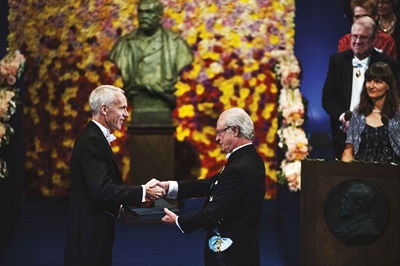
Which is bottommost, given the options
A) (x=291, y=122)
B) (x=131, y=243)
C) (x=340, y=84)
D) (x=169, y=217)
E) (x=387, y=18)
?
(x=131, y=243)

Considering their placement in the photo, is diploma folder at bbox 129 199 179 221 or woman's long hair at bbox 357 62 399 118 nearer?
diploma folder at bbox 129 199 179 221

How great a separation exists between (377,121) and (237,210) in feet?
4.75

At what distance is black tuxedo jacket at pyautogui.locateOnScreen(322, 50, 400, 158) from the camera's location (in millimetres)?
5691

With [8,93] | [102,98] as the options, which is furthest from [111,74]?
[102,98]

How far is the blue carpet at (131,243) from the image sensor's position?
19.5ft

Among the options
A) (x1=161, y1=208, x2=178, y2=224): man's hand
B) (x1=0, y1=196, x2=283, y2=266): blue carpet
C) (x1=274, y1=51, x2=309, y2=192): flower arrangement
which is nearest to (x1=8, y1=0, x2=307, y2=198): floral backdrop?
(x1=274, y1=51, x2=309, y2=192): flower arrangement

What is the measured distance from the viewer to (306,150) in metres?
6.17

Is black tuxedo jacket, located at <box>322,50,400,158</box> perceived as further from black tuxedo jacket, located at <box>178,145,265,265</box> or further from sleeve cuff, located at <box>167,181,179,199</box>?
black tuxedo jacket, located at <box>178,145,265,265</box>

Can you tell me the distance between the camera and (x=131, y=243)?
6441 mm

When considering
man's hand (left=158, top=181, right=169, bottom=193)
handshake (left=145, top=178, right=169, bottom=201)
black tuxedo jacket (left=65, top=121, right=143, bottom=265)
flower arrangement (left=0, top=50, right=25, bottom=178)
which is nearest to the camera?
black tuxedo jacket (left=65, top=121, right=143, bottom=265)

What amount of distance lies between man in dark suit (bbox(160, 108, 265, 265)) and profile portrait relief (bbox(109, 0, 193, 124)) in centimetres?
370

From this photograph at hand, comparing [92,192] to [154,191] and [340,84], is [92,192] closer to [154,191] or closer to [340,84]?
[154,191]

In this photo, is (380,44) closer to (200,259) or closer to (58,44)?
(200,259)

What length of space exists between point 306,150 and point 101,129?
2.63 meters
